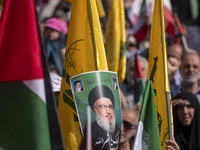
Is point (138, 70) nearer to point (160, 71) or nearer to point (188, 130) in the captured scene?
point (188, 130)

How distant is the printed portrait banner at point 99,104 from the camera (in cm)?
397

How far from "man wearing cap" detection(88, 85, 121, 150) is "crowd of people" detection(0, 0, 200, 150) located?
20.5 inches

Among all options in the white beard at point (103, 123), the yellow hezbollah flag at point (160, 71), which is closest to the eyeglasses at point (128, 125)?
the yellow hezbollah flag at point (160, 71)

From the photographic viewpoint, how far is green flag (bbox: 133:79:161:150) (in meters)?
3.92

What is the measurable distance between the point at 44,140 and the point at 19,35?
69 cm

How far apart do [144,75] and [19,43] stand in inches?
151

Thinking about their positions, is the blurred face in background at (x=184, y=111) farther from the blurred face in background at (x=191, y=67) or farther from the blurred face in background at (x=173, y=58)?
the blurred face in background at (x=173, y=58)

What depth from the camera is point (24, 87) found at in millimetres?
3322

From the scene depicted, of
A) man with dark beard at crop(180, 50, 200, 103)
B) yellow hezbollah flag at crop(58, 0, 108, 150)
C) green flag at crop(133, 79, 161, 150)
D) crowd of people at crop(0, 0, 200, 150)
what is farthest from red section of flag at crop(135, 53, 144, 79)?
green flag at crop(133, 79, 161, 150)

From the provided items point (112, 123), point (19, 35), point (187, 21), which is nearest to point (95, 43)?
point (112, 123)

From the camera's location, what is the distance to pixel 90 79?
4051 mm

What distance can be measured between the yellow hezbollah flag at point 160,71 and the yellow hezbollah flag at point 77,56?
0.48 m

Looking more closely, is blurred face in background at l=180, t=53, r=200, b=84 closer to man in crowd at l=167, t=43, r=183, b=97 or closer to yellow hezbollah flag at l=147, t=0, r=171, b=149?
man in crowd at l=167, t=43, r=183, b=97

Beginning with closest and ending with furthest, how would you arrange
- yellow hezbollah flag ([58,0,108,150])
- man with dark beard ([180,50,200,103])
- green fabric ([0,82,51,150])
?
green fabric ([0,82,51,150])
yellow hezbollah flag ([58,0,108,150])
man with dark beard ([180,50,200,103])
